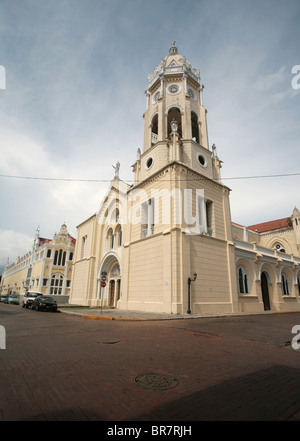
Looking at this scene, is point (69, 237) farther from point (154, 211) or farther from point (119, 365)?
point (119, 365)

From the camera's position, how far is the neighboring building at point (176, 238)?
652 inches

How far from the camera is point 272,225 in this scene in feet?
136

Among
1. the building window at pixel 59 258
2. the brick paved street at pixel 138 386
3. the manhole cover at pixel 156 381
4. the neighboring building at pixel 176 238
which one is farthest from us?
the building window at pixel 59 258

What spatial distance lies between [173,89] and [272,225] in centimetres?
2965

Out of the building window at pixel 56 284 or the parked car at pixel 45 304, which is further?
the building window at pixel 56 284

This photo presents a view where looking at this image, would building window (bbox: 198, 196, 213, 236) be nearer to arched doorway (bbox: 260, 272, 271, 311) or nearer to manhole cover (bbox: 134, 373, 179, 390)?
arched doorway (bbox: 260, 272, 271, 311)

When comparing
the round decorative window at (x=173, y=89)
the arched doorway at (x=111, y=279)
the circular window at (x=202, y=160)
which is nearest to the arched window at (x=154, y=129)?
the round decorative window at (x=173, y=89)

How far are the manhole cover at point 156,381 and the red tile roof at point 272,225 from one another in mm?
40493

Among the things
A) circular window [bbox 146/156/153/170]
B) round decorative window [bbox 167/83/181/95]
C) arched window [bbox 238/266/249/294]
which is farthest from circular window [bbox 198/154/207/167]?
arched window [bbox 238/266/249/294]

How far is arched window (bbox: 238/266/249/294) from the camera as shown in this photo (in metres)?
21.2

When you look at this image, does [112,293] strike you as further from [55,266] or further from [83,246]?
[55,266]

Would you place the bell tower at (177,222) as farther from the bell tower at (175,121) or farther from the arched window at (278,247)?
the arched window at (278,247)

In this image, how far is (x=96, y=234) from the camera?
2912 centimetres

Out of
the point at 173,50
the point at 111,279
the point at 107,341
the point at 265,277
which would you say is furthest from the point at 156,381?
the point at 173,50
